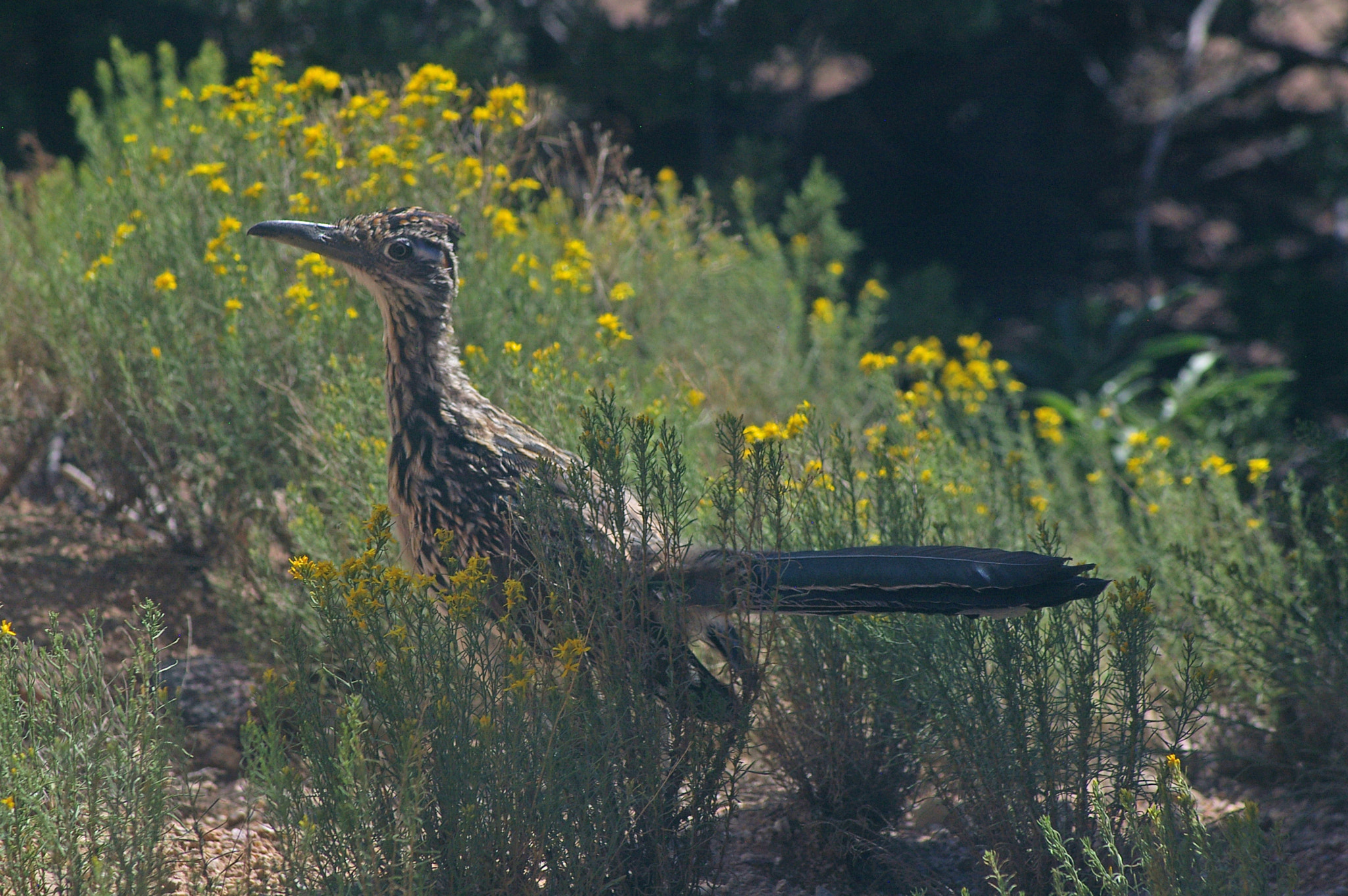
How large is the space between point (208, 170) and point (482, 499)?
205 centimetres

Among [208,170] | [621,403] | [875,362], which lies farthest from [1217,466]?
[208,170]

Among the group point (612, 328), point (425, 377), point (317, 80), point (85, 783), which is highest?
point (317, 80)

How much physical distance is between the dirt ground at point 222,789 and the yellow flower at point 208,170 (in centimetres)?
139

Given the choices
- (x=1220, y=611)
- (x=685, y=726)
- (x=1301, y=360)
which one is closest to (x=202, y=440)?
(x=685, y=726)

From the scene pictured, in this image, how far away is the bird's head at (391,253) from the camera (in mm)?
3615

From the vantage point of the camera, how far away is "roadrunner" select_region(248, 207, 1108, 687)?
8.52 feet

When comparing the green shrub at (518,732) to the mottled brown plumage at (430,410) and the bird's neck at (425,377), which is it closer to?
the mottled brown plumage at (430,410)

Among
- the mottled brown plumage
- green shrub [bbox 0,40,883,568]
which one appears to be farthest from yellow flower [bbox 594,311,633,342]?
the mottled brown plumage

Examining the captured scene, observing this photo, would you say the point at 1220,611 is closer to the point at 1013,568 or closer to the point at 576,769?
the point at 1013,568

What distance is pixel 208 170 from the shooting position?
14.8 ft

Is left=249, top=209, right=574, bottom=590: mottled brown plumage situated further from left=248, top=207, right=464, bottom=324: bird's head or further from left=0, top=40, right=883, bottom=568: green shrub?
left=0, top=40, right=883, bottom=568: green shrub

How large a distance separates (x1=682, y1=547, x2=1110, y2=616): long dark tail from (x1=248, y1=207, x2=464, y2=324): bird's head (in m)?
1.31

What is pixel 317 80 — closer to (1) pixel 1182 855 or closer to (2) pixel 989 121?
(1) pixel 1182 855

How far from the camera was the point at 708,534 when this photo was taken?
11.9 feet
